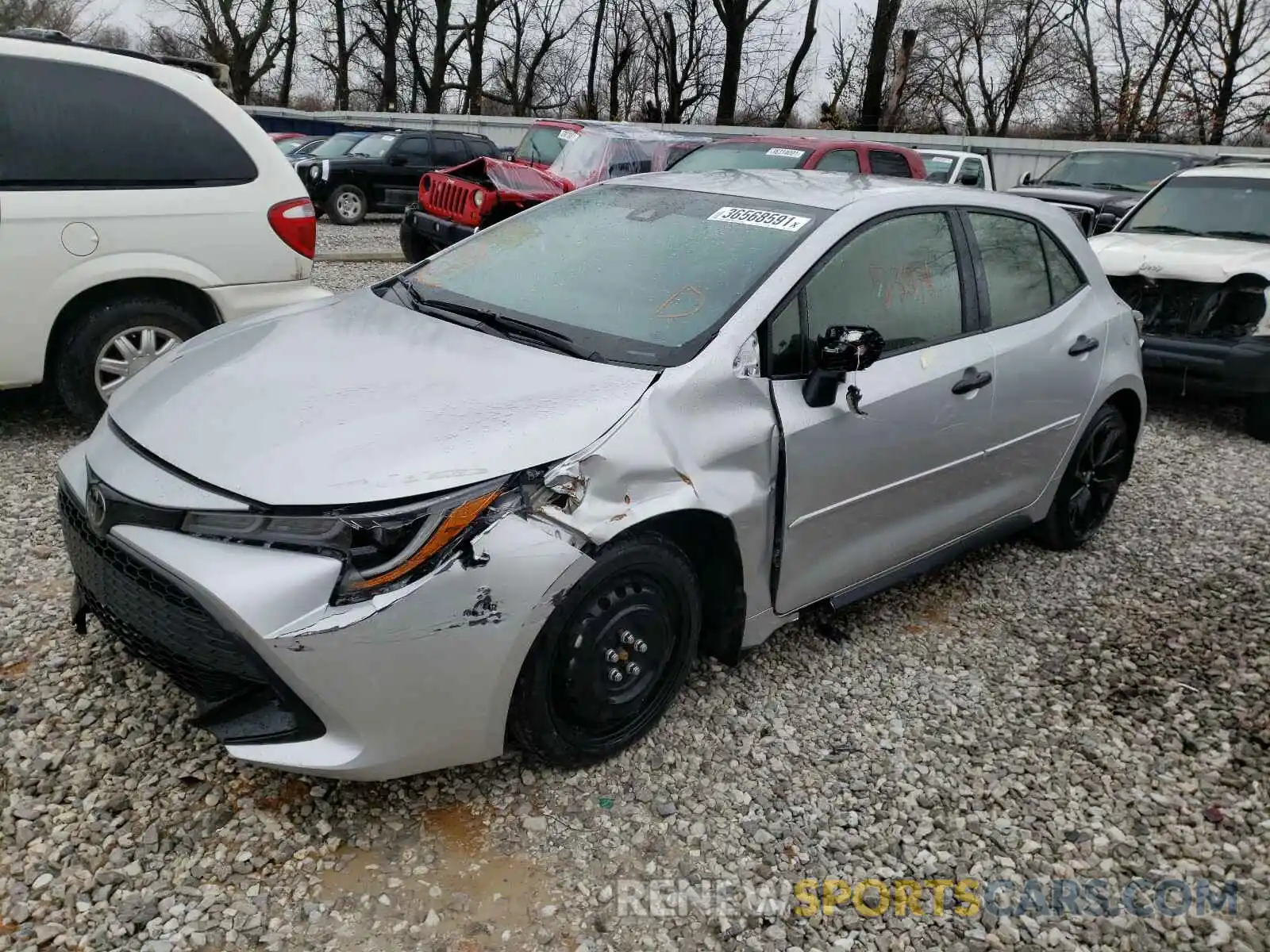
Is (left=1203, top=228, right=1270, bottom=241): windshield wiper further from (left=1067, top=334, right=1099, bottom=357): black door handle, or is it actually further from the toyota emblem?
the toyota emblem

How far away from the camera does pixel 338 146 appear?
16.3m

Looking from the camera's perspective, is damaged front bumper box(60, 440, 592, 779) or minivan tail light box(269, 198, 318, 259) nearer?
damaged front bumper box(60, 440, 592, 779)

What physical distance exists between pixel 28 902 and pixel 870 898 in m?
1.99

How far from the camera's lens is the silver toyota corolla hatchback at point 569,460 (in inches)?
88.9

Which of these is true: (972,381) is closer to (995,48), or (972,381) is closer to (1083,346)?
(1083,346)

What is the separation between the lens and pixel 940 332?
3.52m

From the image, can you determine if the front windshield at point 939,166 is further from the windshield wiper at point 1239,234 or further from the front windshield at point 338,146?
the front windshield at point 338,146

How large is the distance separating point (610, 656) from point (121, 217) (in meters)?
3.47

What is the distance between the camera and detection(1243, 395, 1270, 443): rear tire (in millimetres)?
6566

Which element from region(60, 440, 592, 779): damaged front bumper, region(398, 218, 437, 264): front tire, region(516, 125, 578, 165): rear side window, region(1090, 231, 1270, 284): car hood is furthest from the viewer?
region(516, 125, 578, 165): rear side window

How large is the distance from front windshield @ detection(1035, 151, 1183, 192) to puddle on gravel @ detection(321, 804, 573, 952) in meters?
13.1

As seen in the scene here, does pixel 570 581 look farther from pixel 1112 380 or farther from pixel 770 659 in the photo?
pixel 1112 380

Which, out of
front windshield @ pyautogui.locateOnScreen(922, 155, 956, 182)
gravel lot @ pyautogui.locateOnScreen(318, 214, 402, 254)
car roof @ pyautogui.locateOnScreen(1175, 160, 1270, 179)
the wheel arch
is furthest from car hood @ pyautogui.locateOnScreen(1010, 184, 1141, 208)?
the wheel arch

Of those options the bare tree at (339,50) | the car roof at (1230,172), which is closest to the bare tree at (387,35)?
the bare tree at (339,50)
